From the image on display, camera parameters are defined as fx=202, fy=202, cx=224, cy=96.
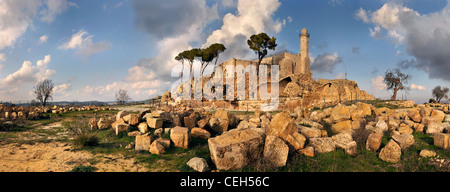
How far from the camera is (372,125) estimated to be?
9.93m

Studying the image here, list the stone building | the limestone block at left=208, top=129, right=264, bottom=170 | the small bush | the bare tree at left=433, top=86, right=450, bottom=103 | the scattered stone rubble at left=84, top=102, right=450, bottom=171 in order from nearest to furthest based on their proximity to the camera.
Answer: the limestone block at left=208, top=129, right=264, bottom=170, the scattered stone rubble at left=84, top=102, right=450, bottom=171, the small bush, the stone building, the bare tree at left=433, top=86, right=450, bottom=103

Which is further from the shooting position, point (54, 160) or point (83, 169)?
point (54, 160)

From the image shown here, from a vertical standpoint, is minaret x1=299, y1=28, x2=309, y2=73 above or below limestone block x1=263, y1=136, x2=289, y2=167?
above

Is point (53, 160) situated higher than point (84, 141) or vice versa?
point (84, 141)

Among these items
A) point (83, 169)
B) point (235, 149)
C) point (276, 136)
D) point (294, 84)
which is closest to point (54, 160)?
point (83, 169)

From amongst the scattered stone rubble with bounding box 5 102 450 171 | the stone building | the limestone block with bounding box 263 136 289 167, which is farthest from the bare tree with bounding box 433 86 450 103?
the limestone block with bounding box 263 136 289 167

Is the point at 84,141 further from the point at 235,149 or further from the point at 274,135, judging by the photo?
the point at 274,135

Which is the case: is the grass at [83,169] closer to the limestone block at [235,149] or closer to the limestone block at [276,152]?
the limestone block at [235,149]

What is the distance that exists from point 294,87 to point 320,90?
160 inches

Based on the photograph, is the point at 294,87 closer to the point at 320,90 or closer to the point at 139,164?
the point at 320,90

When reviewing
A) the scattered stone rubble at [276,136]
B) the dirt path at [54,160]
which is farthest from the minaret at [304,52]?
the dirt path at [54,160]

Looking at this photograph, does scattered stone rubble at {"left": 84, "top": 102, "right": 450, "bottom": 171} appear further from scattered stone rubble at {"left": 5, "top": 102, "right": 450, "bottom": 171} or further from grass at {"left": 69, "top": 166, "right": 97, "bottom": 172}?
grass at {"left": 69, "top": 166, "right": 97, "bottom": 172}
